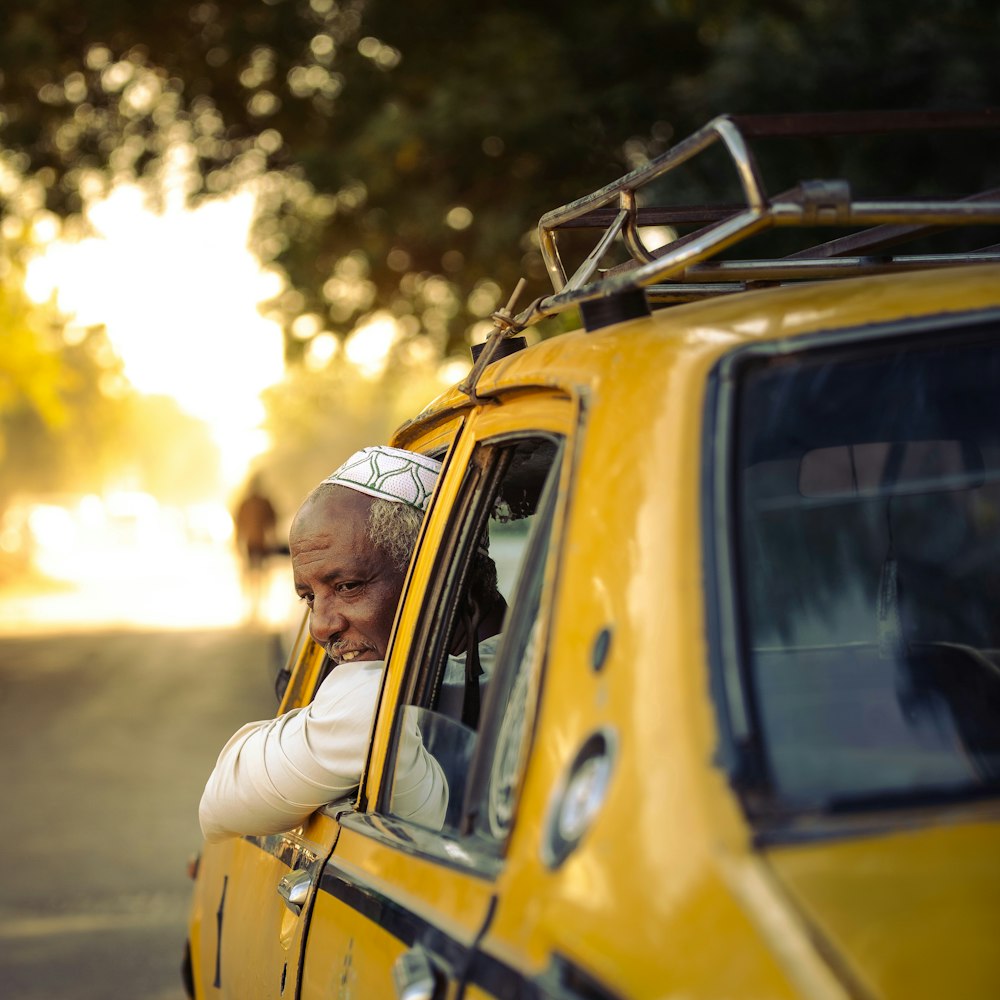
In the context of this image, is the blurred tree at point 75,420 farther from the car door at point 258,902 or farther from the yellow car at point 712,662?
the yellow car at point 712,662

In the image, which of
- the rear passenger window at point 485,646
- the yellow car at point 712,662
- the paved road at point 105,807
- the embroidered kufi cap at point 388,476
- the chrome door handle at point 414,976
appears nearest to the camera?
the yellow car at point 712,662

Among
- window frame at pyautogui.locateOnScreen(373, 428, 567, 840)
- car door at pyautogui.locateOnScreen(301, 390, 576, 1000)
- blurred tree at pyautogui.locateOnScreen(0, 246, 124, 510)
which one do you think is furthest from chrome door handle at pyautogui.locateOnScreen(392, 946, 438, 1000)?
blurred tree at pyautogui.locateOnScreen(0, 246, 124, 510)

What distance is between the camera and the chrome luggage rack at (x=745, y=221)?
175 cm

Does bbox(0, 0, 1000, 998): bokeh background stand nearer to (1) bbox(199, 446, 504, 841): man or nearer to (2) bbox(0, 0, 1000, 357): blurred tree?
(2) bbox(0, 0, 1000, 357): blurred tree

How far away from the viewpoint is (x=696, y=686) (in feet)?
4.80

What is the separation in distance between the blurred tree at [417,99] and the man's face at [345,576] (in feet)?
24.9

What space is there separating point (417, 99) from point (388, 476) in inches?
464

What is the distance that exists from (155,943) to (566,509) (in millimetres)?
5012

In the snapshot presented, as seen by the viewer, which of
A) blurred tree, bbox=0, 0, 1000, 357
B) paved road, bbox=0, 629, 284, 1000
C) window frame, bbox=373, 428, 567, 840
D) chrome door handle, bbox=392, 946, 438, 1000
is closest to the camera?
chrome door handle, bbox=392, 946, 438, 1000

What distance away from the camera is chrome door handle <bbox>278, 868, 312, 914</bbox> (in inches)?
93.3

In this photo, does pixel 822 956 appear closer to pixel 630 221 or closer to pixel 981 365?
pixel 981 365

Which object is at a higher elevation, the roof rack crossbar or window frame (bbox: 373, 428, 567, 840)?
the roof rack crossbar

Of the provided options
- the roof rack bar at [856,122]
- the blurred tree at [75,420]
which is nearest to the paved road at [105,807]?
the roof rack bar at [856,122]

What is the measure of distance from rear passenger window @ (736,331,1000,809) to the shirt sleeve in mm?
819
